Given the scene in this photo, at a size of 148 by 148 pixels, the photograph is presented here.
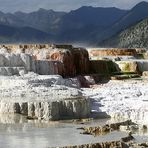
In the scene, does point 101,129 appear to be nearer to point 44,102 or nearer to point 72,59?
point 44,102

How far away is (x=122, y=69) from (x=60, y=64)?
7.03 metres

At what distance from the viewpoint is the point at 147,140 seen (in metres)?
20.6

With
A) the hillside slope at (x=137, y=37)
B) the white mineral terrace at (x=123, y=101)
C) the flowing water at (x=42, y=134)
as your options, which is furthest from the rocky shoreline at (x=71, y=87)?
the hillside slope at (x=137, y=37)

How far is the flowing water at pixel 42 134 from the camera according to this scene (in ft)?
64.2

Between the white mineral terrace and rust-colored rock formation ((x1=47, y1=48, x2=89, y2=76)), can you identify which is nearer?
the white mineral terrace

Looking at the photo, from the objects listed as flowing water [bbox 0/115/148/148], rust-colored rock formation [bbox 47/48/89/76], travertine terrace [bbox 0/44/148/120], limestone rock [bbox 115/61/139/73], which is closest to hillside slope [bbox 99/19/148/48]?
travertine terrace [bbox 0/44/148/120]

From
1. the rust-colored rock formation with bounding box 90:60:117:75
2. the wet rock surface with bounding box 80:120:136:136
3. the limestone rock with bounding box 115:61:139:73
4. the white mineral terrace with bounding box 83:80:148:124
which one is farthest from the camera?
the limestone rock with bounding box 115:61:139:73

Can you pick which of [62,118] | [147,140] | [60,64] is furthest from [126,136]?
[60,64]

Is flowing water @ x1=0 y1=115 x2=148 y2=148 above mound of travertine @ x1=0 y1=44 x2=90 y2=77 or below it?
below

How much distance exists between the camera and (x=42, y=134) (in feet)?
70.3

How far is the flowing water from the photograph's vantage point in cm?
1956

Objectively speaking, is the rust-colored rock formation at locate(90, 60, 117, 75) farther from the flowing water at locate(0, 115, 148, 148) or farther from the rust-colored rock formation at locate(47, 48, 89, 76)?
the flowing water at locate(0, 115, 148, 148)

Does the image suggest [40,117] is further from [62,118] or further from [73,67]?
[73,67]

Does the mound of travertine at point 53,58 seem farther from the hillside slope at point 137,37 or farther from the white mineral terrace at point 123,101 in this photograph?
the hillside slope at point 137,37
